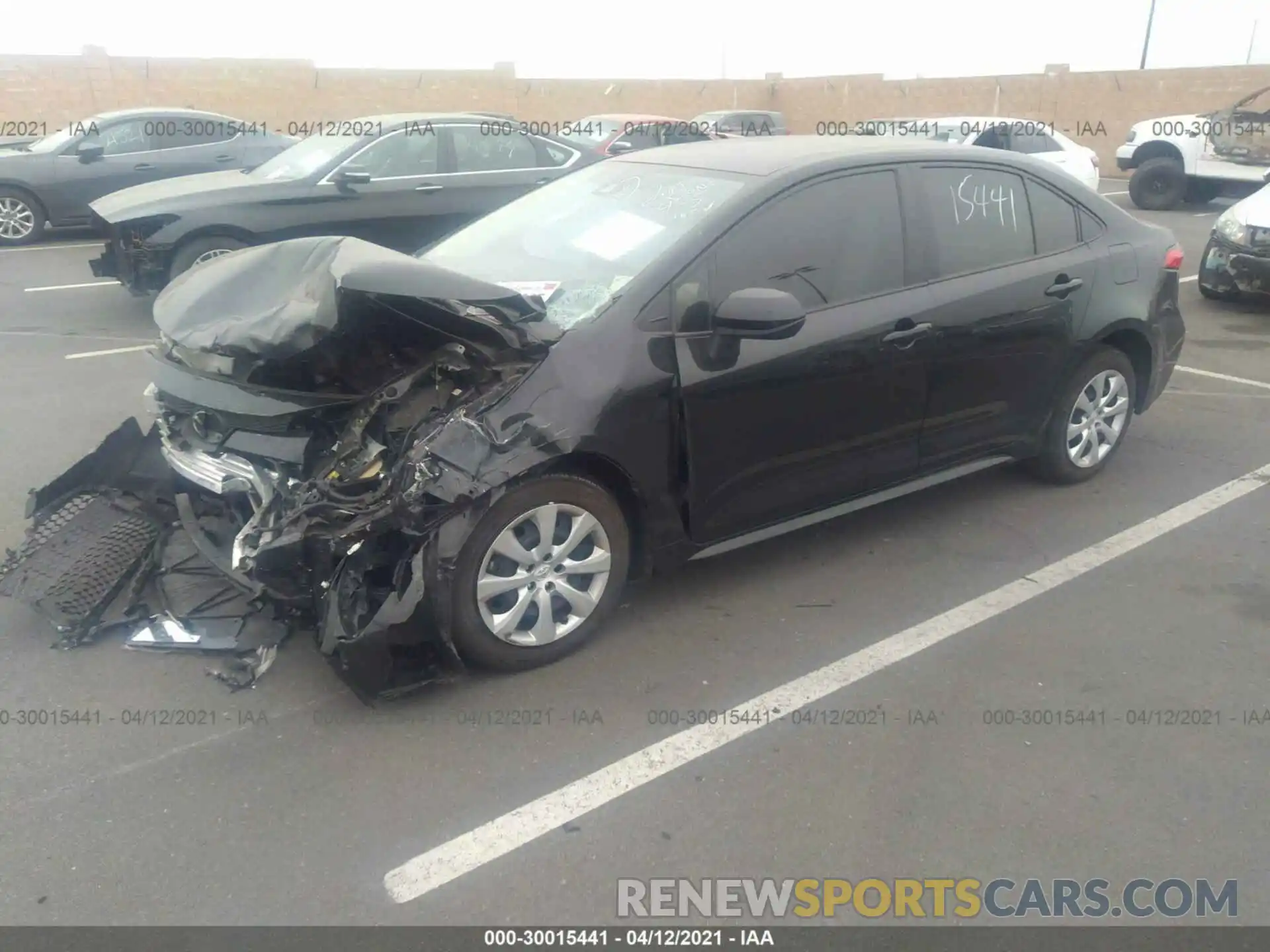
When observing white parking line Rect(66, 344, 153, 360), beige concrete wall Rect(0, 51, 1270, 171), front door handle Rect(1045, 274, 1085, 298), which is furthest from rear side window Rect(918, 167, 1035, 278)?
beige concrete wall Rect(0, 51, 1270, 171)

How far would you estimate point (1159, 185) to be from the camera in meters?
15.8

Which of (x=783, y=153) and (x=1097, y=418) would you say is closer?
(x=783, y=153)

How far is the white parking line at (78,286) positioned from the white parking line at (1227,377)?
9288 millimetres

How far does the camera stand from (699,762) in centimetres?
301

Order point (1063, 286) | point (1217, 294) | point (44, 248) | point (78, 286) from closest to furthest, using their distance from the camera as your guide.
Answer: point (1063, 286) → point (1217, 294) → point (78, 286) → point (44, 248)

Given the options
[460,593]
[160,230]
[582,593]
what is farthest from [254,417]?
[160,230]

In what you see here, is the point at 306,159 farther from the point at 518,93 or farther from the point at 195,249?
the point at 518,93

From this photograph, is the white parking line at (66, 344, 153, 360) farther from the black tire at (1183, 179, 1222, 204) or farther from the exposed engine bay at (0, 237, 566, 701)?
the black tire at (1183, 179, 1222, 204)

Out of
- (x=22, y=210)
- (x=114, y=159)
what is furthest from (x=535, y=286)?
(x=22, y=210)

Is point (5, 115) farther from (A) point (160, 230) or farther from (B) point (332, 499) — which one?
(B) point (332, 499)

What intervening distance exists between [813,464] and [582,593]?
1074 mm

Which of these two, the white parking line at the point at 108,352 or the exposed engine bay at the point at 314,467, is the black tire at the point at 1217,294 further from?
the white parking line at the point at 108,352

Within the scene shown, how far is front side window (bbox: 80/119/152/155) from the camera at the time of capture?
11.3 m

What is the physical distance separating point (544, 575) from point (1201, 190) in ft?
53.7
